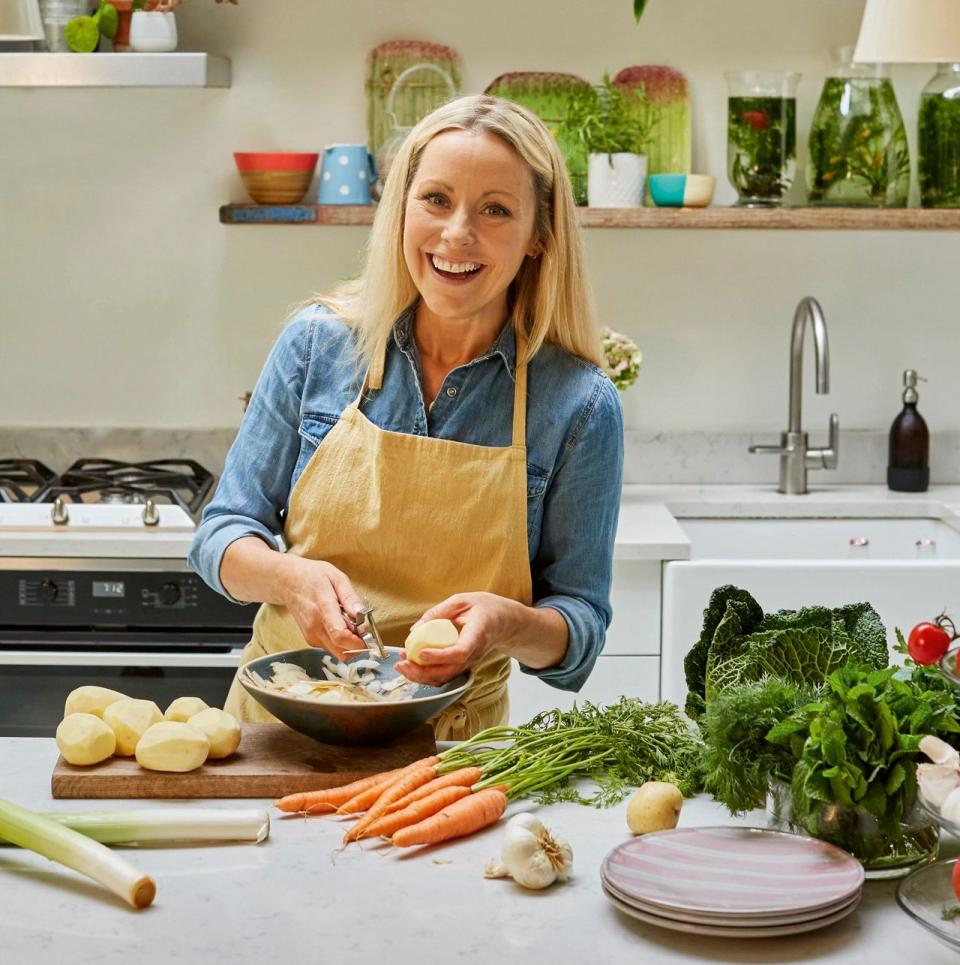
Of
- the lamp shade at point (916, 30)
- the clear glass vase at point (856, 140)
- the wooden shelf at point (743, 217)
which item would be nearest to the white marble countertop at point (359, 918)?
the lamp shade at point (916, 30)

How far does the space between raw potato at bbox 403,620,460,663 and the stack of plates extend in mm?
340

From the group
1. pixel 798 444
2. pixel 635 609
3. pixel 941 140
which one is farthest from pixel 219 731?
pixel 941 140

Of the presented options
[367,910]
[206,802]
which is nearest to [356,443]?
[206,802]

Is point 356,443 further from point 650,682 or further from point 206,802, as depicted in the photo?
point 650,682

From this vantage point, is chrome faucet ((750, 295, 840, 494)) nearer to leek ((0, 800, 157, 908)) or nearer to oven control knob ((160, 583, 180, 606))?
oven control knob ((160, 583, 180, 606))

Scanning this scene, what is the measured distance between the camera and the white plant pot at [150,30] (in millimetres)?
3145

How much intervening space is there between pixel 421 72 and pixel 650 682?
5.00 feet

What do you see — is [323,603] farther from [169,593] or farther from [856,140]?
[856,140]

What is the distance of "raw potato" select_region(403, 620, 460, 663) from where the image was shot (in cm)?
160

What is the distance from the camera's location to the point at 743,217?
320cm

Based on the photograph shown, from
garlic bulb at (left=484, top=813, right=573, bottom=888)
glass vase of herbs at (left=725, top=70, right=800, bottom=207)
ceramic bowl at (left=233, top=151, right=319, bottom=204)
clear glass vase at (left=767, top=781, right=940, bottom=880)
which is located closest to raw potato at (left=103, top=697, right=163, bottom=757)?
garlic bulb at (left=484, top=813, right=573, bottom=888)

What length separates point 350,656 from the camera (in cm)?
175

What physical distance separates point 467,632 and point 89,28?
6.81 ft

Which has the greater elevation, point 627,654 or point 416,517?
point 416,517
